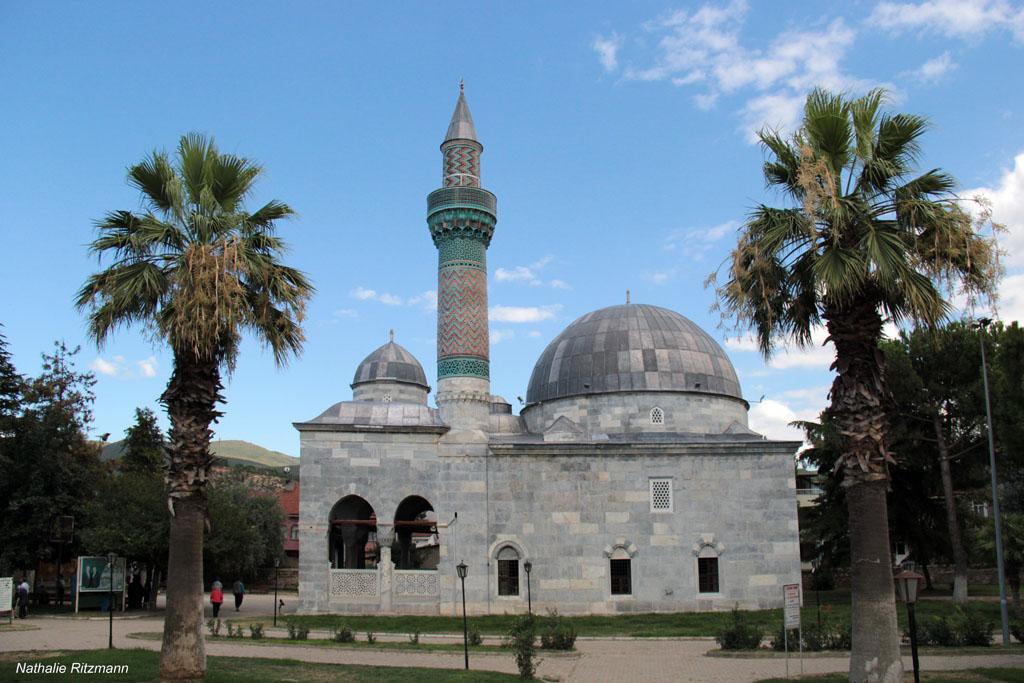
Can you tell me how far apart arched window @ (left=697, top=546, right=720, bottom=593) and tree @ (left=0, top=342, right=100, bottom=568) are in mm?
19158

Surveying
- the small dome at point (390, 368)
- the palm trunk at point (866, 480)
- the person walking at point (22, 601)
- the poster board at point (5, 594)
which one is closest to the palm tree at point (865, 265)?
the palm trunk at point (866, 480)

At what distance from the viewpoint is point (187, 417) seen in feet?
38.7

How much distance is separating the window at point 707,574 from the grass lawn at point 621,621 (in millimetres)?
922

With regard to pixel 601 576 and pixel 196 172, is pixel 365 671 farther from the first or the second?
pixel 601 576

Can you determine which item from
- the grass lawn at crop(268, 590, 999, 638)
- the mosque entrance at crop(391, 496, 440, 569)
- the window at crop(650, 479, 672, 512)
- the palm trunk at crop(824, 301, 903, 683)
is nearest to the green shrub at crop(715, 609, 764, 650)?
the grass lawn at crop(268, 590, 999, 638)

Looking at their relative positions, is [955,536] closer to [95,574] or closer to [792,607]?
[792,607]

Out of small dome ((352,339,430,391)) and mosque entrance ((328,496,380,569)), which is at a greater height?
small dome ((352,339,430,391))

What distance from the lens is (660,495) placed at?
Result: 26.8m

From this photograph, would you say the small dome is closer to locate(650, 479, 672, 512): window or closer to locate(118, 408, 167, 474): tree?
locate(118, 408, 167, 474): tree

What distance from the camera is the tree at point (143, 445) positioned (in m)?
35.0

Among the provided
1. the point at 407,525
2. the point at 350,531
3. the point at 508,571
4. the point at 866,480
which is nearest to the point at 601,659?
the point at 866,480

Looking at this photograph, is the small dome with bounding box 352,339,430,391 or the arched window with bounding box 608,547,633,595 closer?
the arched window with bounding box 608,547,633,595

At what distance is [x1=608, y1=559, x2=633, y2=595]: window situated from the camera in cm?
2606

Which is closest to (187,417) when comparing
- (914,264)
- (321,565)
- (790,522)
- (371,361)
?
(914,264)
